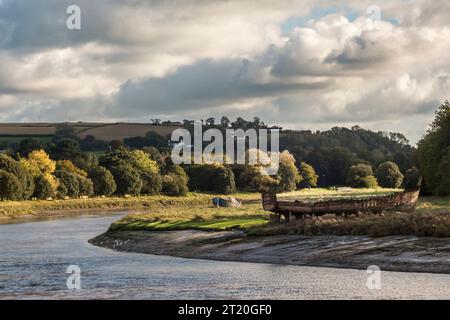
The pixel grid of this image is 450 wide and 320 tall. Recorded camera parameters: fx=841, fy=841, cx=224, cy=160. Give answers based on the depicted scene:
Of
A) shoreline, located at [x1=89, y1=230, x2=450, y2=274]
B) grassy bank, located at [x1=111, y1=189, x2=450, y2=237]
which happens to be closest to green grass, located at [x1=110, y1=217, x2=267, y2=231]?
grassy bank, located at [x1=111, y1=189, x2=450, y2=237]

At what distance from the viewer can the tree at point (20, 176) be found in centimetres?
13675

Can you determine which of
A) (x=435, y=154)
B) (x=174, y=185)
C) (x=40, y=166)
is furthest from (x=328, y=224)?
(x=174, y=185)

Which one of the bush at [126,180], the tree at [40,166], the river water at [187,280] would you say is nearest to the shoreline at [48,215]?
the tree at [40,166]

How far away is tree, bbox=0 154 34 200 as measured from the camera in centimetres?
13675

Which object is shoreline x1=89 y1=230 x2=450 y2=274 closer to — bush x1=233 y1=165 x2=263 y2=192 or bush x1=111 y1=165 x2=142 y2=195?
bush x1=111 y1=165 x2=142 y2=195

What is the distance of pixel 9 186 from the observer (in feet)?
432

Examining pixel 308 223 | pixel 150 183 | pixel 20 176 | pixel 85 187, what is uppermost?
pixel 20 176

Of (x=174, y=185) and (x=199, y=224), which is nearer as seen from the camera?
(x=199, y=224)

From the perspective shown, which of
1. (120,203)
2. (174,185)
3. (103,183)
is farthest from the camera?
(174,185)

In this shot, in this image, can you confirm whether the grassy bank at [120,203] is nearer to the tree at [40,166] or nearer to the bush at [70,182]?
the bush at [70,182]

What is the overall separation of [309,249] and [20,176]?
9870cm

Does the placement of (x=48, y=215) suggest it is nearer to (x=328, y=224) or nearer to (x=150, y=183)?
(x=150, y=183)

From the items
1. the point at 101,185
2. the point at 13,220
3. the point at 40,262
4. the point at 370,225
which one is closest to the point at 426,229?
the point at 370,225
